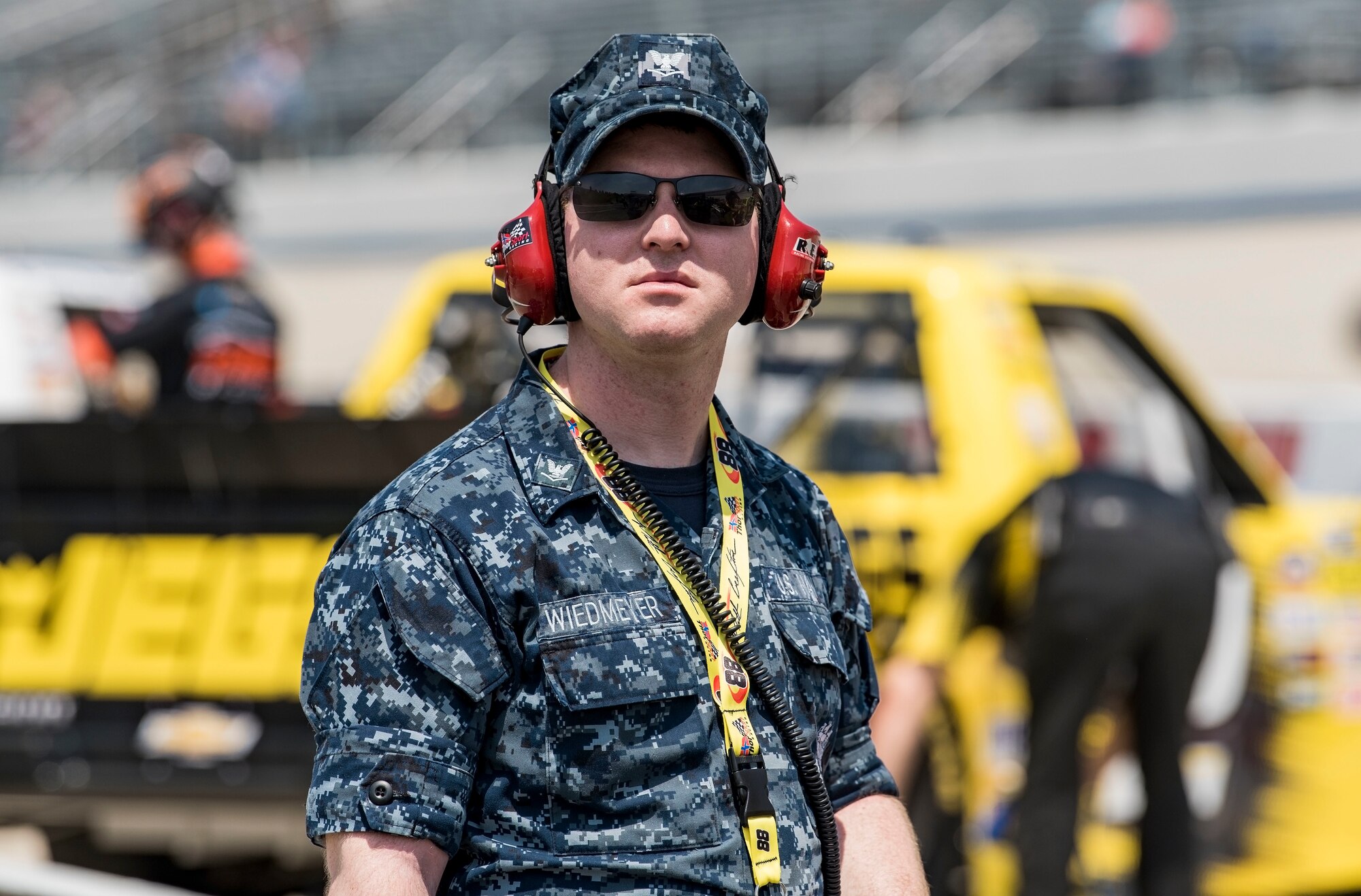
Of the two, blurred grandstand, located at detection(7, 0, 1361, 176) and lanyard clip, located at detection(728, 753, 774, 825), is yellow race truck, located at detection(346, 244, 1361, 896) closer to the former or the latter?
lanyard clip, located at detection(728, 753, 774, 825)

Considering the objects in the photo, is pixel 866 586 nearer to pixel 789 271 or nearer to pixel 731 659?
pixel 789 271

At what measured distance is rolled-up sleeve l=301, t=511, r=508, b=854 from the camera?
1672mm

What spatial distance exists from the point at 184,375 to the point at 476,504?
4.56m

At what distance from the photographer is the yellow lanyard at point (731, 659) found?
1.81 meters

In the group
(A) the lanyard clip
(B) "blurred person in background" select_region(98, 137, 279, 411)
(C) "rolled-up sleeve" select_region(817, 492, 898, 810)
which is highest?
(B) "blurred person in background" select_region(98, 137, 279, 411)

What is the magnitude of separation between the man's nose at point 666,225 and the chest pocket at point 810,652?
0.41 m

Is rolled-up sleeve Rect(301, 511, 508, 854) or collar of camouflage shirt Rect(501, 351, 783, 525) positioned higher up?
collar of camouflage shirt Rect(501, 351, 783, 525)

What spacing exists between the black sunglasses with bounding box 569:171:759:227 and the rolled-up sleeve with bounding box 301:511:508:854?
1.37 ft

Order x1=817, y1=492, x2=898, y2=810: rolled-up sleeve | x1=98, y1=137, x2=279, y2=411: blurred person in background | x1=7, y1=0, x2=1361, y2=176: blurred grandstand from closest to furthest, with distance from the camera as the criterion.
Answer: x1=817, y1=492, x2=898, y2=810: rolled-up sleeve < x1=98, y1=137, x2=279, y2=411: blurred person in background < x1=7, y1=0, x2=1361, y2=176: blurred grandstand

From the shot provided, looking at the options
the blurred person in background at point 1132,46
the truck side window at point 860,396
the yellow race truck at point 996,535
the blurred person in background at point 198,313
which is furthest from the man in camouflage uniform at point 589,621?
the blurred person in background at point 1132,46

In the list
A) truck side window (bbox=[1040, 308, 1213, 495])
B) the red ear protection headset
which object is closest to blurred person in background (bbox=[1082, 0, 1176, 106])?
truck side window (bbox=[1040, 308, 1213, 495])

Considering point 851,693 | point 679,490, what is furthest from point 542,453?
point 851,693

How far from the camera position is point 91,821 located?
4918 millimetres

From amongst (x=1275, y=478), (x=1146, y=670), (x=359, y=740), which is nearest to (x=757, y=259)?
(x=359, y=740)
